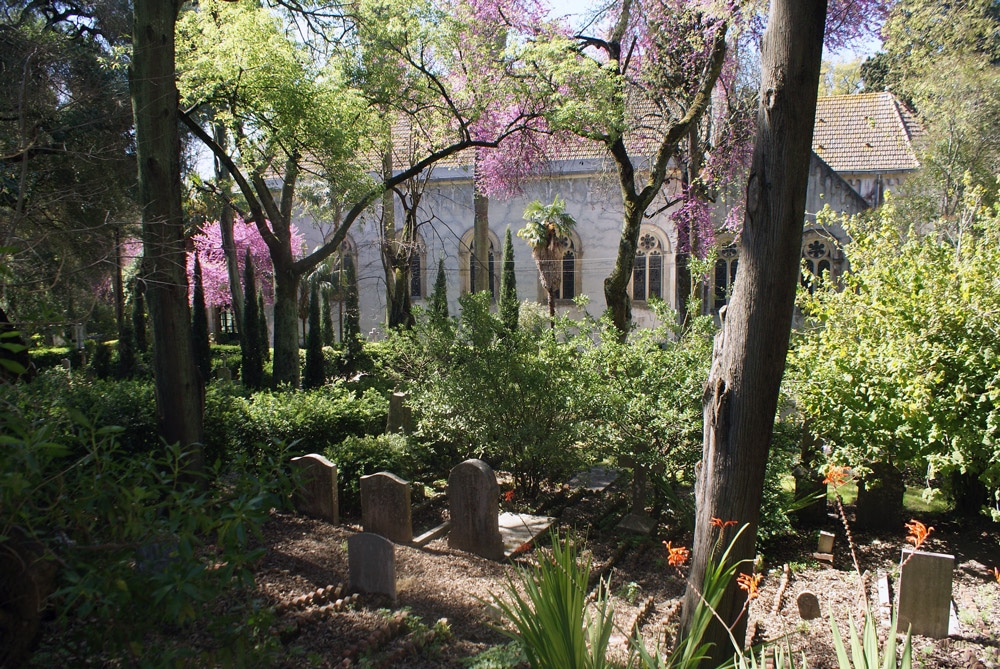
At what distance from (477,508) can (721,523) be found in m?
3.41

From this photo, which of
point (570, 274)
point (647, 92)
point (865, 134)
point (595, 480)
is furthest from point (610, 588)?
point (865, 134)

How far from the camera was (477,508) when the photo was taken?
265 inches

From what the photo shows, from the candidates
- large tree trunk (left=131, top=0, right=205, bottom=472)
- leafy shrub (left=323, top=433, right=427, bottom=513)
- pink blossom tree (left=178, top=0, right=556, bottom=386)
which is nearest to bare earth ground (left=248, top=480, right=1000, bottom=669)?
leafy shrub (left=323, top=433, right=427, bottom=513)

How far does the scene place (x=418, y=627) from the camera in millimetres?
4863

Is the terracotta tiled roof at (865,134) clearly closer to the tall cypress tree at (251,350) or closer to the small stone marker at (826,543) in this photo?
the tall cypress tree at (251,350)

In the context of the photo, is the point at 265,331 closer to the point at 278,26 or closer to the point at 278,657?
the point at 278,26

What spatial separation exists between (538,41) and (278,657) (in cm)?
1016

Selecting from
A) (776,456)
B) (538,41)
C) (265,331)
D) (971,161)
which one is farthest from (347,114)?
(971,161)

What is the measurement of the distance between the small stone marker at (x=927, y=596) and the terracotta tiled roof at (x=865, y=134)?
24.3m

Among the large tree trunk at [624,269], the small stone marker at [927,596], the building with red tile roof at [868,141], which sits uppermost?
the building with red tile roof at [868,141]

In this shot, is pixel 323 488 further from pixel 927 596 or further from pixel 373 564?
pixel 927 596

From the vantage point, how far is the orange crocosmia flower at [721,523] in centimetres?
362

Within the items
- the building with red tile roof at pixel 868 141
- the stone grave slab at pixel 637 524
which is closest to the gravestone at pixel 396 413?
the stone grave slab at pixel 637 524

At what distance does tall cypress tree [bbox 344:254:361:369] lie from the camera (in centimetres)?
2275
